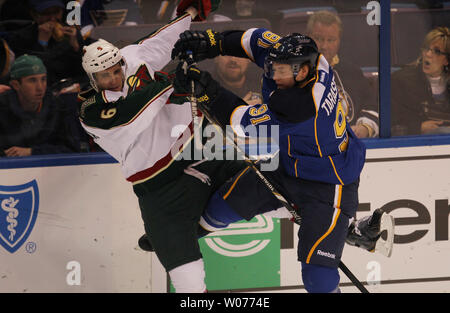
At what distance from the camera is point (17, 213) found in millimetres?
3143

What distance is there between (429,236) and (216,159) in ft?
3.91

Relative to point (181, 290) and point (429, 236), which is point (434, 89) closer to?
point (429, 236)

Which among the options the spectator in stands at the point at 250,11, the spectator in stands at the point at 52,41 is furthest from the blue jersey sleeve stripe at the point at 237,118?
the spectator in stands at the point at 52,41

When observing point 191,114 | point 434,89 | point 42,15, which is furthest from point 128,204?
point 434,89

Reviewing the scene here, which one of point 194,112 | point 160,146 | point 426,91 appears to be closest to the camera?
point 194,112

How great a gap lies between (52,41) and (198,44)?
86 cm

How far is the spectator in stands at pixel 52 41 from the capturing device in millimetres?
3105

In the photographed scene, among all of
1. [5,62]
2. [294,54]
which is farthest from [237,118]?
[5,62]

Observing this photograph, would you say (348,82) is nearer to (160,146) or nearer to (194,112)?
(194,112)

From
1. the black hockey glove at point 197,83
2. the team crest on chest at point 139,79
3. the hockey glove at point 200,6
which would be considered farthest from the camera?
the hockey glove at point 200,6

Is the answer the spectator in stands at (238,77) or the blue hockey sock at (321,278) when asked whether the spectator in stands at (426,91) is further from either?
the blue hockey sock at (321,278)

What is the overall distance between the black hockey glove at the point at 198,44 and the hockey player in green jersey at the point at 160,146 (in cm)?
14

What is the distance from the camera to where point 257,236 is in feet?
10.6

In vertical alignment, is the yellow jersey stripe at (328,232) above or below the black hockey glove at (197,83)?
below
